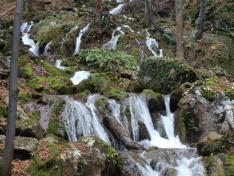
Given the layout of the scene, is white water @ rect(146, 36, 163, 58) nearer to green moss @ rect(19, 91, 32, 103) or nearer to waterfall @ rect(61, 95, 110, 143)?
waterfall @ rect(61, 95, 110, 143)

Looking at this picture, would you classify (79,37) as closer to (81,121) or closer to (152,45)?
(152,45)

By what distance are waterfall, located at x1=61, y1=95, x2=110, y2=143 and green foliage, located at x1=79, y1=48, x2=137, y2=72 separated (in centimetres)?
622

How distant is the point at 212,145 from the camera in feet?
39.6

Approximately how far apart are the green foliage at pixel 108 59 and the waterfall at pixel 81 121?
6219 mm

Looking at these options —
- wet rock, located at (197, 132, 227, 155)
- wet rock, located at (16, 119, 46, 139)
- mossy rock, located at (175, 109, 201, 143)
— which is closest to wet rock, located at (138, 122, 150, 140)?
mossy rock, located at (175, 109, 201, 143)

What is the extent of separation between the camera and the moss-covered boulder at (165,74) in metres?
16.4

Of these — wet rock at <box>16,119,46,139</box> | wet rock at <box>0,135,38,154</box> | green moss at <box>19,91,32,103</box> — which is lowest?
wet rock at <box>0,135,38,154</box>

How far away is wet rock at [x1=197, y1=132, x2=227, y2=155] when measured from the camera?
11977mm

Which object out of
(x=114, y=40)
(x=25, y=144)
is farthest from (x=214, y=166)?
(x=114, y=40)

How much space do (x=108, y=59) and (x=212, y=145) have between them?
31.2 feet

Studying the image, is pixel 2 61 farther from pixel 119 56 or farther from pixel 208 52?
pixel 208 52

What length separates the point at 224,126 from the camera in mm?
13688

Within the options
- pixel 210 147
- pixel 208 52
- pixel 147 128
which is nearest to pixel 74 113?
pixel 147 128

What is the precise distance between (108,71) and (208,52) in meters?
5.07
